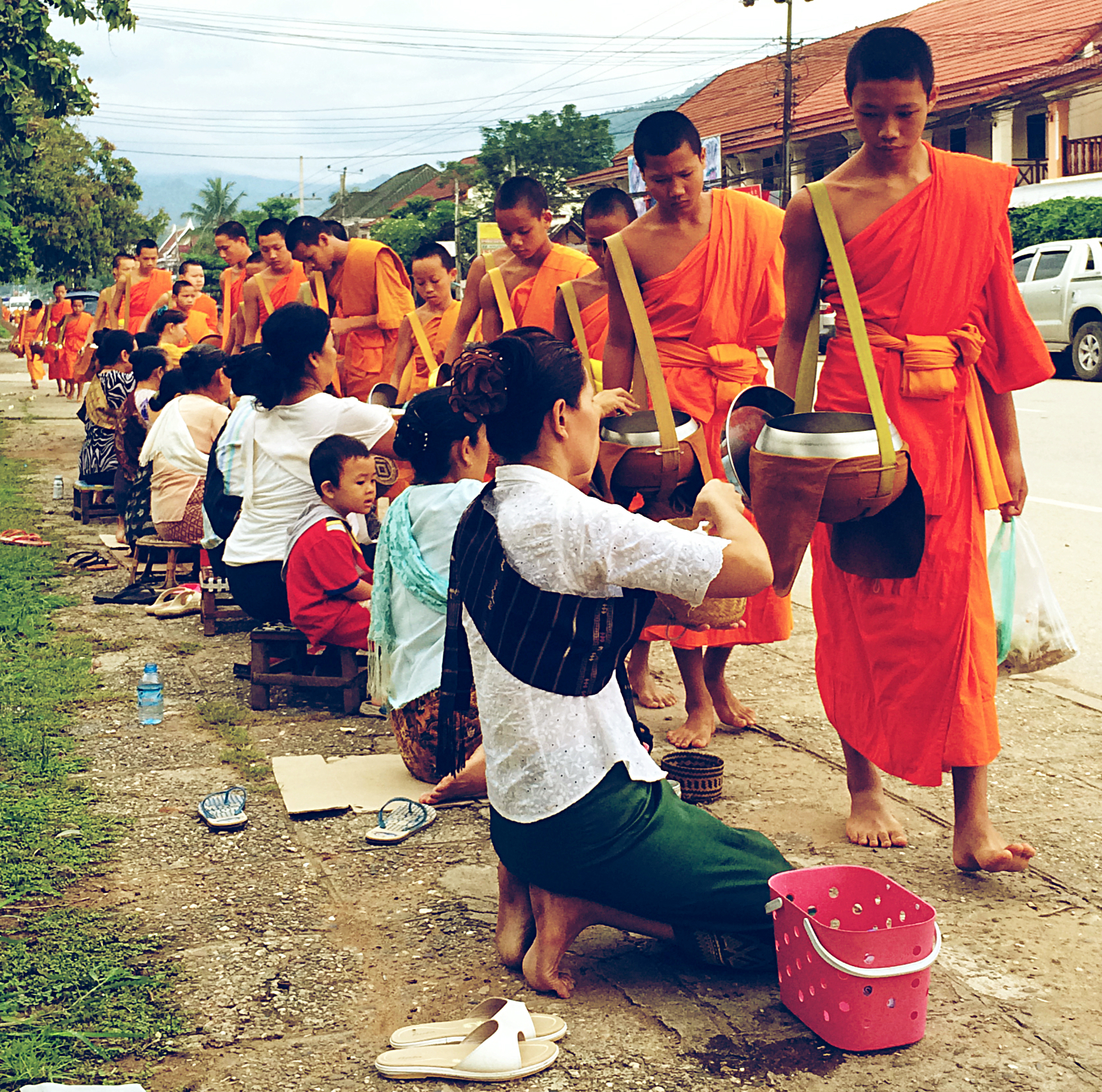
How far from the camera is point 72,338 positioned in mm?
20969

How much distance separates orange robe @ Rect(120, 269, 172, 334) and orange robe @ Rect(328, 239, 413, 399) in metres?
5.54

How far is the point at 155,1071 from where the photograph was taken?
256 centimetres

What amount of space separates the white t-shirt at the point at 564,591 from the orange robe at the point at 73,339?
61.6 feet

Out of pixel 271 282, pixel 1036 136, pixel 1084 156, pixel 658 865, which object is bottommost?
pixel 658 865

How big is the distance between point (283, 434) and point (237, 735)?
1.23 m

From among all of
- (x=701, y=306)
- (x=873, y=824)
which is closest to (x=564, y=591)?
(x=873, y=824)

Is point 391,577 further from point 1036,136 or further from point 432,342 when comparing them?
point 1036,136

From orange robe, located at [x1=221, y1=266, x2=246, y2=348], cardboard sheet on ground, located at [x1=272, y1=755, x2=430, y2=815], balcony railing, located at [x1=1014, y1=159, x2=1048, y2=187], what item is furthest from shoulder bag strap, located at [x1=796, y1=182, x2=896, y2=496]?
balcony railing, located at [x1=1014, y1=159, x2=1048, y2=187]

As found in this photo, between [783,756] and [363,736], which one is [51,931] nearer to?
[363,736]

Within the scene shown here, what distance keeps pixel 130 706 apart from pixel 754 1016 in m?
3.09

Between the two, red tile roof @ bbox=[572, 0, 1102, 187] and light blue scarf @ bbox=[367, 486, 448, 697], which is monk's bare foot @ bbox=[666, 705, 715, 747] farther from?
red tile roof @ bbox=[572, 0, 1102, 187]

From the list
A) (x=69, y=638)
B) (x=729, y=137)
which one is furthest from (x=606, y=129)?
(x=69, y=638)

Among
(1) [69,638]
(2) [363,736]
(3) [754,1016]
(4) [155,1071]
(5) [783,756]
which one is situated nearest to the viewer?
(4) [155,1071]

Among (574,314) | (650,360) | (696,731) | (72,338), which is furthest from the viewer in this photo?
(72,338)
